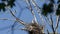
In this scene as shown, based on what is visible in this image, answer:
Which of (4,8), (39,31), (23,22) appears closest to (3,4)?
(4,8)

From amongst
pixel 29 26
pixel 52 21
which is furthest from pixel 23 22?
pixel 52 21

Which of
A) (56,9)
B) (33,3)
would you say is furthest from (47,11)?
(33,3)

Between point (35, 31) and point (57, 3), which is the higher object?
point (57, 3)

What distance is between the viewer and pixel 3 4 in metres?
6.23

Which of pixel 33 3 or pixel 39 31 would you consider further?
pixel 33 3

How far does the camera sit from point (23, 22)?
625cm

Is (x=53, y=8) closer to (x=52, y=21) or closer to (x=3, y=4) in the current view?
(x=52, y=21)

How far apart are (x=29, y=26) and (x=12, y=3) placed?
61 centimetres

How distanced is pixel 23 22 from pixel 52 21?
0.61 metres

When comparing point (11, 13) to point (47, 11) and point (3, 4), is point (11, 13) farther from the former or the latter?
point (47, 11)

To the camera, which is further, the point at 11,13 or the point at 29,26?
the point at 11,13

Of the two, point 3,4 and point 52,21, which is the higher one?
point 3,4

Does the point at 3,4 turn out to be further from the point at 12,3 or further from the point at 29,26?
the point at 29,26

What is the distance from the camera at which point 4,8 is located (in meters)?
6.19
